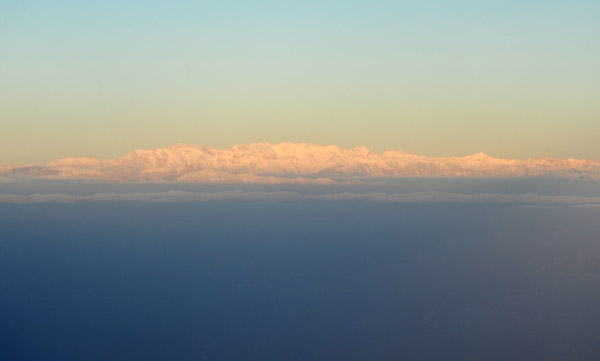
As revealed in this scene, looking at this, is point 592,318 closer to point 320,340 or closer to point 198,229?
point 320,340

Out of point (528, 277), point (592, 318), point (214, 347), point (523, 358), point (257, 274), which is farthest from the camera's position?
point (257, 274)

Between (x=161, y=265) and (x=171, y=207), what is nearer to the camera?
(x=161, y=265)

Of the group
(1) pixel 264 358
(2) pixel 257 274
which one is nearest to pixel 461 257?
(2) pixel 257 274

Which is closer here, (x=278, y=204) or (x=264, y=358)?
(x=264, y=358)

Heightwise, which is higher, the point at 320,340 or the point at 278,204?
the point at 278,204

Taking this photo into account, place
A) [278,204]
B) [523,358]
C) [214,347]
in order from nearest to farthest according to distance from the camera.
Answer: [523,358]
[214,347]
[278,204]

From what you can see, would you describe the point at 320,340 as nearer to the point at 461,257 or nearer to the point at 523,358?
the point at 523,358

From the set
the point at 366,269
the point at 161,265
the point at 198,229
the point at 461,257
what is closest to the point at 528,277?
the point at 461,257

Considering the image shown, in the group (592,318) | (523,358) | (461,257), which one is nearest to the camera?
(523,358)

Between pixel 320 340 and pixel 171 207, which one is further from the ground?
pixel 171 207
